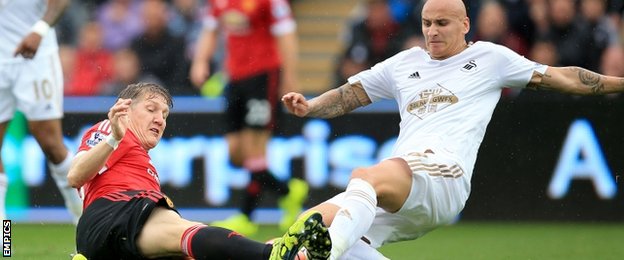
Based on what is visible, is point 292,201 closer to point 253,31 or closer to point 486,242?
point 253,31

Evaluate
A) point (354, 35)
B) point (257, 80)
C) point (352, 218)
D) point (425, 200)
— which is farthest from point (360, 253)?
point (354, 35)

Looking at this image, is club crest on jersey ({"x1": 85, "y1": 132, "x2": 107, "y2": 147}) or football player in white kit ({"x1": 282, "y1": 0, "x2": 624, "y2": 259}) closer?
football player in white kit ({"x1": 282, "y1": 0, "x2": 624, "y2": 259})

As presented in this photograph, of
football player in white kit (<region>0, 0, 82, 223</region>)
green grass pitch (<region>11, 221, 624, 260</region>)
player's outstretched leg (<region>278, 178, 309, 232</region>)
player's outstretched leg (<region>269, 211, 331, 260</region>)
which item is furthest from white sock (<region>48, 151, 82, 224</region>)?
player's outstretched leg (<region>269, 211, 331, 260</region>)

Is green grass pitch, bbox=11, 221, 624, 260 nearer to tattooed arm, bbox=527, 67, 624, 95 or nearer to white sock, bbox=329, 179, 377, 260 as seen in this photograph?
tattooed arm, bbox=527, 67, 624, 95

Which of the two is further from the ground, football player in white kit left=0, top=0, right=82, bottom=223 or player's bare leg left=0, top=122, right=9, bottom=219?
football player in white kit left=0, top=0, right=82, bottom=223

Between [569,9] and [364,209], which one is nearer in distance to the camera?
[364,209]

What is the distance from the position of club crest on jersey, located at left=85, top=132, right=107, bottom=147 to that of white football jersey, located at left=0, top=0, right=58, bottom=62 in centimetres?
297

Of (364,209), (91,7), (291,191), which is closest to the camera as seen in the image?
(364,209)

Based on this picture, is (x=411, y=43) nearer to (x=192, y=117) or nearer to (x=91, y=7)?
(x=192, y=117)

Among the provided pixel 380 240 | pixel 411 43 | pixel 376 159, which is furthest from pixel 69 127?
pixel 380 240

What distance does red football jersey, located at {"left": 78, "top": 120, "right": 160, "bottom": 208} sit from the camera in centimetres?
612

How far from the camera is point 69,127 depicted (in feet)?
38.1

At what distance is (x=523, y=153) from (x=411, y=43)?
95.1 inches

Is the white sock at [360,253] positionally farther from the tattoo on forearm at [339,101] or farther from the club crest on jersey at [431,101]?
the tattoo on forearm at [339,101]
